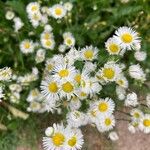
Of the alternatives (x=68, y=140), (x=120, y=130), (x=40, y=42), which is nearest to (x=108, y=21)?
(x=40, y=42)

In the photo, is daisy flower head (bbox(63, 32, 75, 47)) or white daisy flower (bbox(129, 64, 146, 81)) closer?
white daisy flower (bbox(129, 64, 146, 81))

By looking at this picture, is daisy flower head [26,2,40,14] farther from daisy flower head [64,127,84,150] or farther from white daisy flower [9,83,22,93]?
daisy flower head [64,127,84,150]

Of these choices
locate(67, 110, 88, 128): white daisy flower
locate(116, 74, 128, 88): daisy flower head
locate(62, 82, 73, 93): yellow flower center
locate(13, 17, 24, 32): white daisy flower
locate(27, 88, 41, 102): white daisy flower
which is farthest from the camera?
locate(13, 17, 24, 32): white daisy flower

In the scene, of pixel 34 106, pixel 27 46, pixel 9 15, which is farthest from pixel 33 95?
pixel 9 15

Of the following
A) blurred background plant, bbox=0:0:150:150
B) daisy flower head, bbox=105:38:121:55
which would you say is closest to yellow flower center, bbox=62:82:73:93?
daisy flower head, bbox=105:38:121:55

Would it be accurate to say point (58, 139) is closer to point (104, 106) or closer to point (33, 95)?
point (104, 106)

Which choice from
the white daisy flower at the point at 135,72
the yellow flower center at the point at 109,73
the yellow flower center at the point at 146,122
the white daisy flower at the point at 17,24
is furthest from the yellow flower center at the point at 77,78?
the white daisy flower at the point at 17,24
